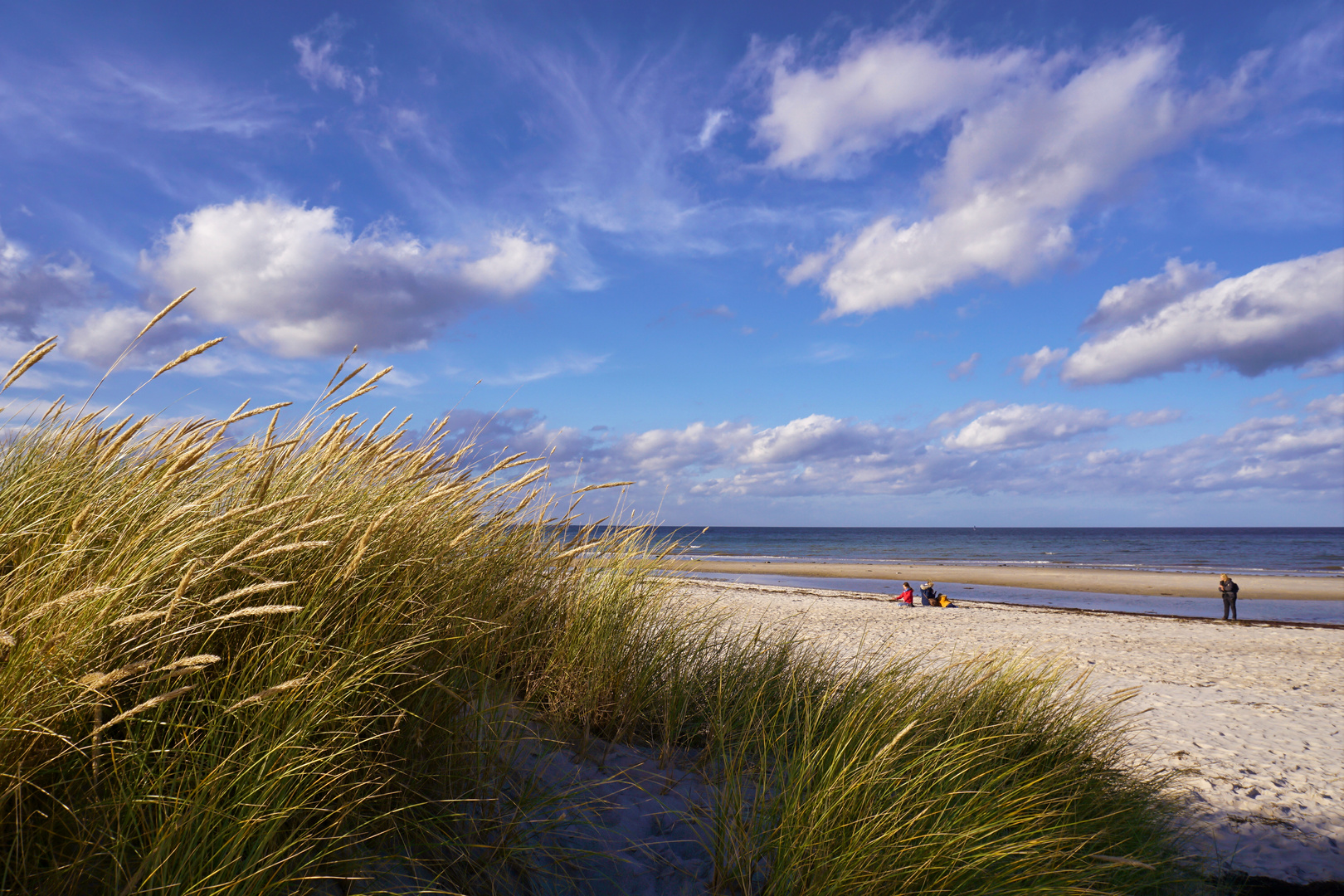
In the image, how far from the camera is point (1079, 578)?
35219mm

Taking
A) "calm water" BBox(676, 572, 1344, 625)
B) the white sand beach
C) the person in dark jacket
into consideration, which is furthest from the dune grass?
the person in dark jacket

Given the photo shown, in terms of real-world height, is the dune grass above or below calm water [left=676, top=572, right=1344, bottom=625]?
above

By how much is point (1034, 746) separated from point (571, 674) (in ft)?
9.13

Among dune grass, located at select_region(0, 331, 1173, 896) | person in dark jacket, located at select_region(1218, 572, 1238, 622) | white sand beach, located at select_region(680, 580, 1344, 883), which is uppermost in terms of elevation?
dune grass, located at select_region(0, 331, 1173, 896)

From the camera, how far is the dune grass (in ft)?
5.58

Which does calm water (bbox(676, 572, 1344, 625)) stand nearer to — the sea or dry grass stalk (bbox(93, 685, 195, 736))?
the sea

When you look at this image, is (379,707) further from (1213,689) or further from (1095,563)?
(1095,563)

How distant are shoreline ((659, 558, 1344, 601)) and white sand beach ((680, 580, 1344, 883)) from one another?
8.98 m

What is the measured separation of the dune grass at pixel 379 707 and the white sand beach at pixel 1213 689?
1.03 meters

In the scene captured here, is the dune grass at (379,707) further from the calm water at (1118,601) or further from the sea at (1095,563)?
the calm water at (1118,601)

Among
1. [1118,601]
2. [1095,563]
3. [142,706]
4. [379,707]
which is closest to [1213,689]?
[379,707]

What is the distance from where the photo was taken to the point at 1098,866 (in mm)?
2547

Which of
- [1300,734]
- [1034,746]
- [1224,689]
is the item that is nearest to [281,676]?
[1034,746]

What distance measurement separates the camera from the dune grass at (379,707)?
1.70 meters
